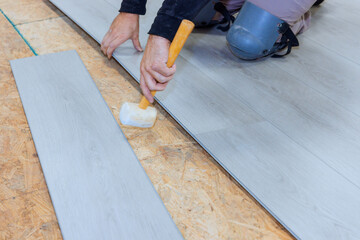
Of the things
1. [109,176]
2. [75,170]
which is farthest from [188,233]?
[75,170]

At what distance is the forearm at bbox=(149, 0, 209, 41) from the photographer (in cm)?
116

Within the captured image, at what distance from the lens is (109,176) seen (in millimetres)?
1121

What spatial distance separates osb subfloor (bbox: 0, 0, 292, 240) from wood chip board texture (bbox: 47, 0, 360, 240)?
0.20 feet

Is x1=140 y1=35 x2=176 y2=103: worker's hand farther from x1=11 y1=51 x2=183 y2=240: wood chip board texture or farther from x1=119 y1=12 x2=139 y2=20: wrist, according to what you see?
x1=119 y1=12 x2=139 y2=20: wrist

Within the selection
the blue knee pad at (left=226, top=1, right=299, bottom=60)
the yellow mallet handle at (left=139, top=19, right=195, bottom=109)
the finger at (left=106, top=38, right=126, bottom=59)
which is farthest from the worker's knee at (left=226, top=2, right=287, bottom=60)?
the yellow mallet handle at (left=139, top=19, right=195, bottom=109)

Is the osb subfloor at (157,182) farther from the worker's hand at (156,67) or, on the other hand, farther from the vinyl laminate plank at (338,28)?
the vinyl laminate plank at (338,28)

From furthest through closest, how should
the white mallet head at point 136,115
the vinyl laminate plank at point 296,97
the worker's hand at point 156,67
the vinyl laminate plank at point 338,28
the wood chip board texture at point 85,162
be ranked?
1. the vinyl laminate plank at point 338,28
2. the vinyl laminate plank at point 296,97
3. the white mallet head at point 136,115
4. the worker's hand at point 156,67
5. the wood chip board texture at point 85,162

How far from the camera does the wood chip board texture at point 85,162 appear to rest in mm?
998

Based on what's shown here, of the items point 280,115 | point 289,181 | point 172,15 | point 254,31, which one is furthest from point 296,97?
point 172,15

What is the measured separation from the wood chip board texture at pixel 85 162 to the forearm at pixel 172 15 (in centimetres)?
46

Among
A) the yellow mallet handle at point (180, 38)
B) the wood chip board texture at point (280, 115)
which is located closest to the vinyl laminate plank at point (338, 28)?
the wood chip board texture at point (280, 115)

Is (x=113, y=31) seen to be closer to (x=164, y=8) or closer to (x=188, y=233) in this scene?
(x=164, y=8)

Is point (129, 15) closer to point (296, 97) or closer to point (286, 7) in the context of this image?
point (286, 7)

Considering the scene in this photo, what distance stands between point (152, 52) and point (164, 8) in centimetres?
20
